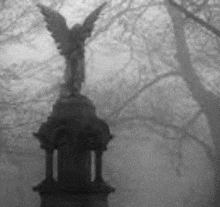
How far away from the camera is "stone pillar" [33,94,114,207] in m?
9.04

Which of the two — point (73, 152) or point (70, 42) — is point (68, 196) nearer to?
point (73, 152)

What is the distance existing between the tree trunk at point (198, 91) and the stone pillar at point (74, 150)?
9527mm

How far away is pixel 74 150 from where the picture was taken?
9211mm

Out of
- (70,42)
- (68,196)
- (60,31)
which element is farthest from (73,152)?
(60,31)

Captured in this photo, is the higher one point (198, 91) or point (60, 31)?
point (60, 31)

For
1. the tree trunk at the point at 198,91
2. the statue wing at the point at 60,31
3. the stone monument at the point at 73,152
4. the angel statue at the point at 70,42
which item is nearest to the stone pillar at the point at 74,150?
the stone monument at the point at 73,152

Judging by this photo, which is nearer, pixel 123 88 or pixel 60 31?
pixel 60 31

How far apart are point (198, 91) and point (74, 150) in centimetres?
1107

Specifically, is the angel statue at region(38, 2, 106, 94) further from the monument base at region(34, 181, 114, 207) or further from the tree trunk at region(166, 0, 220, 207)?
the tree trunk at region(166, 0, 220, 207)

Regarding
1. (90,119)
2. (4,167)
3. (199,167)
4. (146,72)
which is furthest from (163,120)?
(4,167)

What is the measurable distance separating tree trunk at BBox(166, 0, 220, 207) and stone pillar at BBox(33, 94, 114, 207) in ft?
31.3

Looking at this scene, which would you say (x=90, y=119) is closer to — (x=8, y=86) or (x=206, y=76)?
(x=8, y=86)

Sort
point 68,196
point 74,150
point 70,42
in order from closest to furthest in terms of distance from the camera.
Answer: point 68,196
point 74,150
point 70,42

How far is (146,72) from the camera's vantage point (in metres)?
21.6
